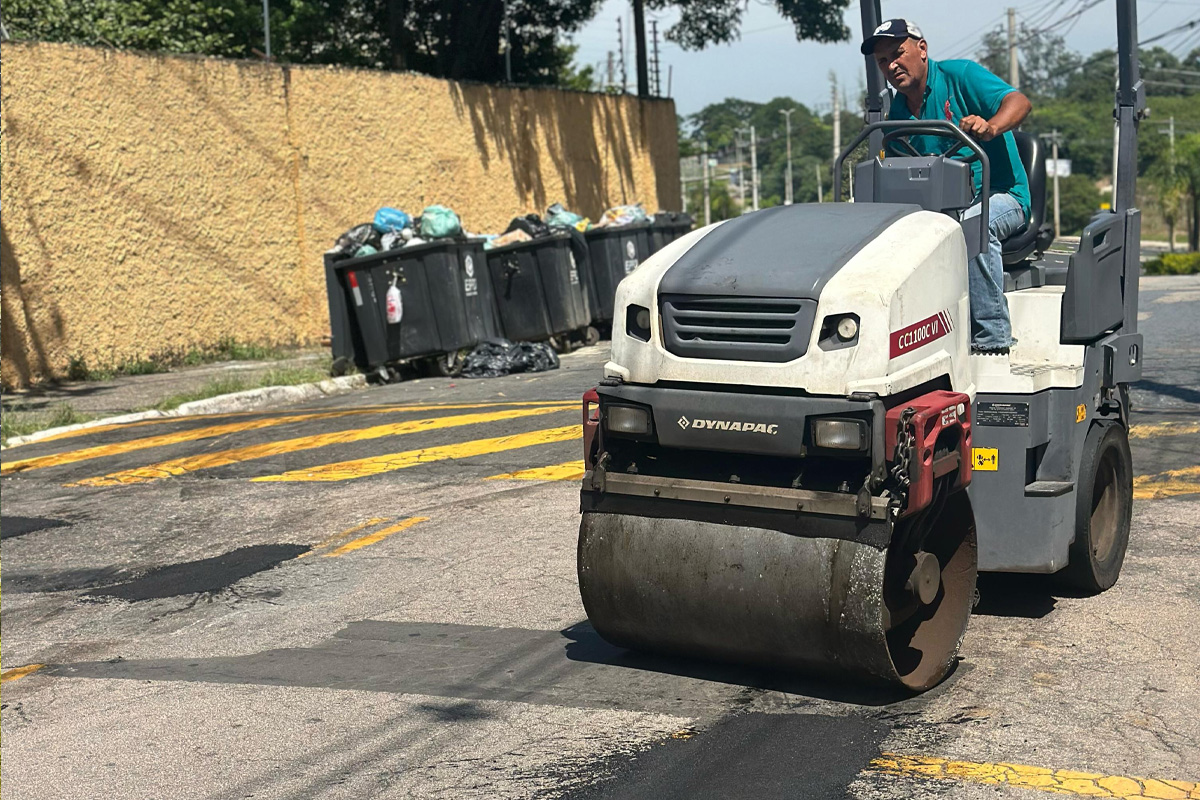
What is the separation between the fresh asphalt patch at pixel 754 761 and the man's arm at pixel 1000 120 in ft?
8.20

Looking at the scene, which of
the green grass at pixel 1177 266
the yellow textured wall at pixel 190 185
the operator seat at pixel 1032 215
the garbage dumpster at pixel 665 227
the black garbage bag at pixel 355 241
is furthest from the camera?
the green grass at pixel 1177 266

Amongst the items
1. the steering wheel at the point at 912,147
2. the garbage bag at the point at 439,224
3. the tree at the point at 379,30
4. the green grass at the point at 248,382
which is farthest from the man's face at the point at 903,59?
the tree at the point at 379,30

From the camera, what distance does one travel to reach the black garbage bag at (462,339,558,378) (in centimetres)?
1552

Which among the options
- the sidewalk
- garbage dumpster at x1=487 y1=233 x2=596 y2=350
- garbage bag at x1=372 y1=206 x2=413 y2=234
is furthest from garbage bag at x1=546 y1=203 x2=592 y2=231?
the sidewalk

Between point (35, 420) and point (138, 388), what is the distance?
2.50 m

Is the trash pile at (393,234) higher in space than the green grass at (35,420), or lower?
higher

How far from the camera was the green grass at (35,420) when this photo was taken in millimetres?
12477

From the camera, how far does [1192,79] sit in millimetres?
137250

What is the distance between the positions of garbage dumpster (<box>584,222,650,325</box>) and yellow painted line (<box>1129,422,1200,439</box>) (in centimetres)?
952

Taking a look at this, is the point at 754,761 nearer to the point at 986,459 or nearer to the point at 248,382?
the point at 986,459

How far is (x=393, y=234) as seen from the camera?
626 inches

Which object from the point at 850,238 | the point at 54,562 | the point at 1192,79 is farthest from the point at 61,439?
the point at 1192,79

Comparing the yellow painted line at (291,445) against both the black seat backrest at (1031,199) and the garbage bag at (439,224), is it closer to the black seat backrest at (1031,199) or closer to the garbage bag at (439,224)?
the garbage bag at (439,224)

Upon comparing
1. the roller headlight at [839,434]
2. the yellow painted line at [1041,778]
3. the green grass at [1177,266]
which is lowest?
the green grass at [1177,266]
